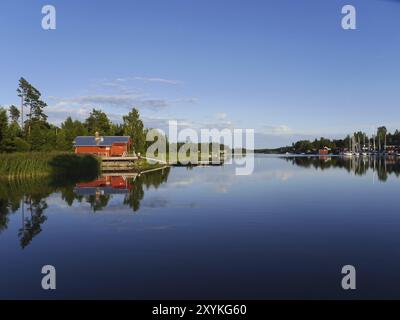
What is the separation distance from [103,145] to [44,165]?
2432 cm

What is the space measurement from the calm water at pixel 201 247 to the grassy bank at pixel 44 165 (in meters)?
14.4

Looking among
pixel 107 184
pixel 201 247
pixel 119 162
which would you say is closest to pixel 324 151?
pixel 119 162

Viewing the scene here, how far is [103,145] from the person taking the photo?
60812 mm

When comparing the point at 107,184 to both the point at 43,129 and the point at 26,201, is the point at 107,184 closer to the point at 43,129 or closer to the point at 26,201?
the point at 26,201

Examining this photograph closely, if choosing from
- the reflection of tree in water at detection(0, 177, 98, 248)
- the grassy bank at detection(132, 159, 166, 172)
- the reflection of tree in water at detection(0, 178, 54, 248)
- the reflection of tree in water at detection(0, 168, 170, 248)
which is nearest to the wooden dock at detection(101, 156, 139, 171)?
the grassy bank at detection(132, 159, 166, 172)

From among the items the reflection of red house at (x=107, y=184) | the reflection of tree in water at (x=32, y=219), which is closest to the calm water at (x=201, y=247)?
the reflection of tree in water at (x=32, y=219)

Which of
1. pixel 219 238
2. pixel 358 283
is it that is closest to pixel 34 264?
pixel 219 238

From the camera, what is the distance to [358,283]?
8266 mm

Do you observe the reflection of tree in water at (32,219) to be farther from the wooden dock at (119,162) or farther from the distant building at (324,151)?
the distant building at (324,151)

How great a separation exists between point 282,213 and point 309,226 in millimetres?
2838

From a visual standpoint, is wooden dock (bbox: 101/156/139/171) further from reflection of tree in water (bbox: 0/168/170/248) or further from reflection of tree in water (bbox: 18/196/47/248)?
reflection of tree in water (bbox: 18/196/47/248)

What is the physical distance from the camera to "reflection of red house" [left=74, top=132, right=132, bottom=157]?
60.7m

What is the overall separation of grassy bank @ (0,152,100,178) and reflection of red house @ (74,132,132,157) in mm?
16816
